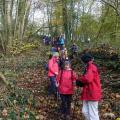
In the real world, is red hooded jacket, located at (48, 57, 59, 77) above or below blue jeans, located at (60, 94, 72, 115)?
above

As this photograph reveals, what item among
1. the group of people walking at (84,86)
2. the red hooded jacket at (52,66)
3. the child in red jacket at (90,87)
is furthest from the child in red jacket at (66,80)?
the red hooded jacket at (52,66)

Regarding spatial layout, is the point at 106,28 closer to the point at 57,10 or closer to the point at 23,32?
the point at 23,32

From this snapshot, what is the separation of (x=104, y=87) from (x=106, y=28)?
10.5 metres

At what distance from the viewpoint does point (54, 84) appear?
13273 millimetres

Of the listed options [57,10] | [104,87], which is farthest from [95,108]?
[57,10]

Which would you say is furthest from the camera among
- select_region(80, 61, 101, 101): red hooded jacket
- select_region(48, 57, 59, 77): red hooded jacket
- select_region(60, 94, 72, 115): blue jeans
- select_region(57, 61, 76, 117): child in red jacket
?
select_region(48, 57, 59, 77): red hooded jacket

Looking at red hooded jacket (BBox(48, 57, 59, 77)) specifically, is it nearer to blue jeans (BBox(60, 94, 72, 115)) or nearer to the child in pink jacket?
the child in pink jacket

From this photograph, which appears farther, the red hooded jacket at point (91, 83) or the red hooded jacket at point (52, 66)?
the red hooded jacket at point (52, 66)

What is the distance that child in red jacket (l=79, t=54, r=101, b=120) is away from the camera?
9227 millimetres

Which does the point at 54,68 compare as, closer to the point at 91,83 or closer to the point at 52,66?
the point at 52,66

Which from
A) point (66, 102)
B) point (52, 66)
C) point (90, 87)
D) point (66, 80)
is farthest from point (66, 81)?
point (52, 66)

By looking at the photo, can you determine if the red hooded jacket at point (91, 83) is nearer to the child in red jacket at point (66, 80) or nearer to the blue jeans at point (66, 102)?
the child in red jacket at point (66, 80)

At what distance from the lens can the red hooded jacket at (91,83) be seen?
9.20 metres

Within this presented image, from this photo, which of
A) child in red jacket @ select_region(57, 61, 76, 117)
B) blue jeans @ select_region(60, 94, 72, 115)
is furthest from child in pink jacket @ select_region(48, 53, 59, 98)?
child in red jacket @ select_region(57, 61, 76, 117)
